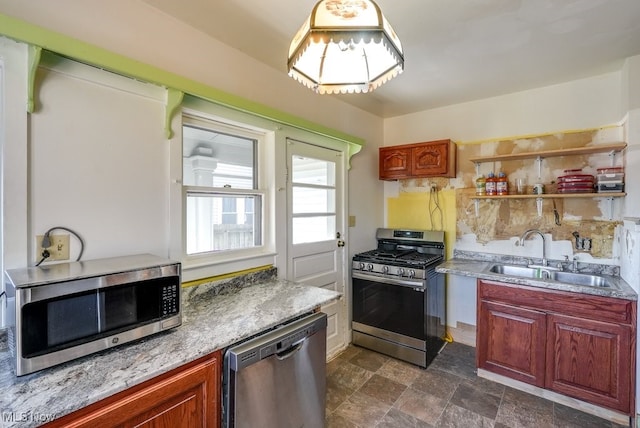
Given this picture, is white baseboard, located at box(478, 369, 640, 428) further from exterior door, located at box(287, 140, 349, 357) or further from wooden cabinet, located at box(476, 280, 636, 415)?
exterior door, located at box(287, 140, 349, 357)

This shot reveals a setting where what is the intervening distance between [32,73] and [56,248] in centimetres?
74

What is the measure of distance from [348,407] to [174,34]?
268cm

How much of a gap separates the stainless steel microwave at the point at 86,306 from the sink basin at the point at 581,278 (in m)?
2.95

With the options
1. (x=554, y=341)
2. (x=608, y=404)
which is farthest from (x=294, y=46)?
(x=608, y=404)

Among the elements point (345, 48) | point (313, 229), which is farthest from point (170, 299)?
point (313, 229)

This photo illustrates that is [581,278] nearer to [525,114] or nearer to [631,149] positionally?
[631,149]

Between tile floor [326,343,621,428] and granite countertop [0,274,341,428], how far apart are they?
0.92 meters

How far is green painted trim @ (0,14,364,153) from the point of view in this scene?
1.17m

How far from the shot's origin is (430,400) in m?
2.26

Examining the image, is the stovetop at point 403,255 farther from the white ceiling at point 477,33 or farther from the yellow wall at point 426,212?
the white ceiling at point 477,33

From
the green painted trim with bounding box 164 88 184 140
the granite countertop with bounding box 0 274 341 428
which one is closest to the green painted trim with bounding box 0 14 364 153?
the green painted trim with bounding box 164 88 184 140

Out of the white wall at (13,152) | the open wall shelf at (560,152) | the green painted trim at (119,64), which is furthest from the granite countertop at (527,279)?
the white wall at (13,152)

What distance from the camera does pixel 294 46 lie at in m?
1.16

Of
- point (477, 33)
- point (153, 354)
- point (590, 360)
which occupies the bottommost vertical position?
point (590, 360)
